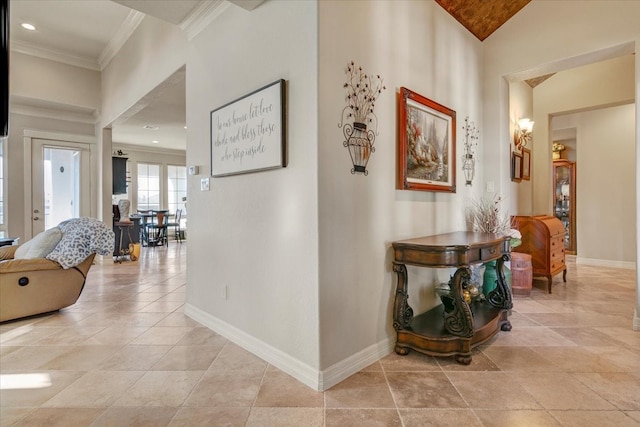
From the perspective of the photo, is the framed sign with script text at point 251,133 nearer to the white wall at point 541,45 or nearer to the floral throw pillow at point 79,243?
the floral throw pillow at point 79,243

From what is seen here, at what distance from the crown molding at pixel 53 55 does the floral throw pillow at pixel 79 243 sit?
3.48 m

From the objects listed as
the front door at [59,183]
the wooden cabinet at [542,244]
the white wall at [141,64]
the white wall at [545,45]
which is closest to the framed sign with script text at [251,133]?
the white wall at [141,64]

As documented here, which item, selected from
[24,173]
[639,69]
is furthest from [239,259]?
[24,173]

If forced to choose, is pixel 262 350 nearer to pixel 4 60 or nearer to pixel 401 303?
pixel 401 303

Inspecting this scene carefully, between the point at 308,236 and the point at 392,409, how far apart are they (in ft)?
3.33

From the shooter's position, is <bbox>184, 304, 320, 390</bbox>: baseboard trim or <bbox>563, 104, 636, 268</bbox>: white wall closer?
<bbox>184, 304, 320, 390</bbox>: baseboard trim

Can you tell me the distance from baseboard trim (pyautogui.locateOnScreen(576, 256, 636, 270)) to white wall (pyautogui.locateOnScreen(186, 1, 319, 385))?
6.07 metres

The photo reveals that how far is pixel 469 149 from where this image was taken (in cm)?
330

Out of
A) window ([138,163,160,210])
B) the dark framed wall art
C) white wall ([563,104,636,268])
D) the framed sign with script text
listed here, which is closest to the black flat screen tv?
the framed sign with script text

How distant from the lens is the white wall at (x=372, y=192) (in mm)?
1909

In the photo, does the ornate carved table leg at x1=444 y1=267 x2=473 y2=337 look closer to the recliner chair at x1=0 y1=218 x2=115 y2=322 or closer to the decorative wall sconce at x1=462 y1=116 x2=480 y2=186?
the decorative wall sconce at x1=462 y1=116 x2=480 y2=186

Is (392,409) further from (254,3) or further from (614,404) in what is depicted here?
(254,3)

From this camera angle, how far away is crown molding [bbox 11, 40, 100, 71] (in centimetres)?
489

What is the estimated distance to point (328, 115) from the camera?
1.91m
